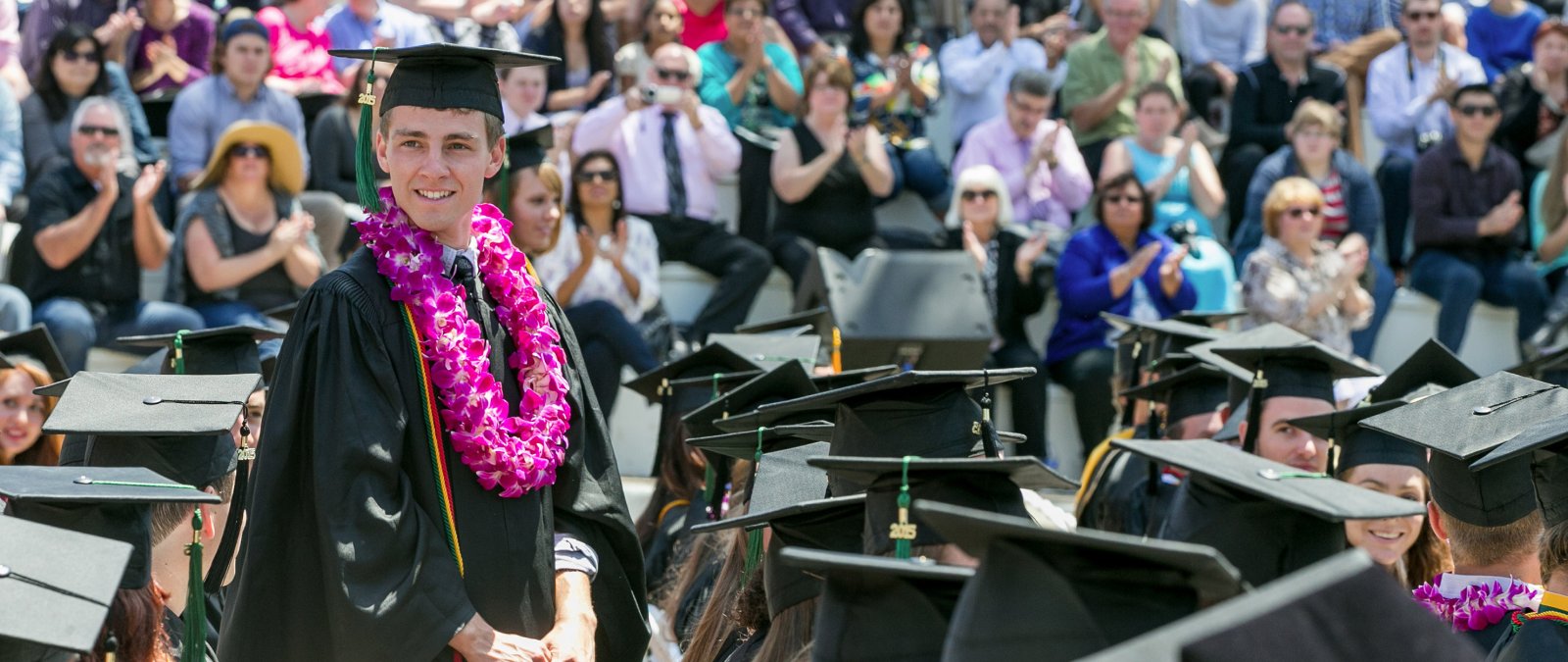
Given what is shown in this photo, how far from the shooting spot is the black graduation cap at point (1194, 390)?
22.2 ft

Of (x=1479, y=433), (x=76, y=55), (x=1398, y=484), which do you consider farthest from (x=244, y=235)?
(x=1479, y=433)

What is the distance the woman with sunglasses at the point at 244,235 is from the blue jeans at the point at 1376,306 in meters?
5.48

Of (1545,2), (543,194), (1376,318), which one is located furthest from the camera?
(1545,2)

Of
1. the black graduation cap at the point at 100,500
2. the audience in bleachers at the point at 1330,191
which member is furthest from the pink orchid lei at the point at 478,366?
the audience in bleachers at the point at 1330,191

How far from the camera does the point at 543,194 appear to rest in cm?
666

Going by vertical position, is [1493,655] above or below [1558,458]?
below

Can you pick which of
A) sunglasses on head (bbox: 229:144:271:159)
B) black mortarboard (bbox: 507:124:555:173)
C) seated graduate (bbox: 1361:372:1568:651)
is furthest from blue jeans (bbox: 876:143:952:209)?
seated graduate (bbox: 1361:372:1568:651)

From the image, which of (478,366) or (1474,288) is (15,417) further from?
(1474,288)

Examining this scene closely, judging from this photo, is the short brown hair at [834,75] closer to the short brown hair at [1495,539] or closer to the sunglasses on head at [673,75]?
the sunglasses on head at [673,75]

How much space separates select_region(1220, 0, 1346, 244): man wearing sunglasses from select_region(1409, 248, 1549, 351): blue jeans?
121 centimetres

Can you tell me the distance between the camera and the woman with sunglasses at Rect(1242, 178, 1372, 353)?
30.8ft

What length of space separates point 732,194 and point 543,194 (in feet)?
13.4

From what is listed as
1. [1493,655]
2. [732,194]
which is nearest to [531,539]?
[1493,655]

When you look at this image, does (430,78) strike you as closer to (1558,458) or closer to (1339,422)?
(1558,458)
